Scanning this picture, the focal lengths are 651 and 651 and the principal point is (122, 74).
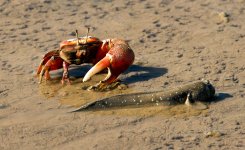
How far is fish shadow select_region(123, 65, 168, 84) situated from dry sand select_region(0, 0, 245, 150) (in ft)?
0.04

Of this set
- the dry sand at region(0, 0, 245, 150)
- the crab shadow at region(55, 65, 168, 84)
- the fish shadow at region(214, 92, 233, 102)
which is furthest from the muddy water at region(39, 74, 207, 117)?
the fish shadow at region(214, 92, 233, 102)

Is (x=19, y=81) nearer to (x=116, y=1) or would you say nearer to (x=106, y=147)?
(x=106, y=147)

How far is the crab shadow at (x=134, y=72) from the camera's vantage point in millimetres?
6887

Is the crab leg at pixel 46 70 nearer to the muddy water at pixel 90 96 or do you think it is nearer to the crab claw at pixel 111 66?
the muddy water at pixel 90 96

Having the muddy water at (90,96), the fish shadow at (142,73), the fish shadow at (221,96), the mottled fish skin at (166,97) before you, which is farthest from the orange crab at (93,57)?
the fish shadow at (221,96)

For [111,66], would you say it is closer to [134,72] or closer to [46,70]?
[134,72]

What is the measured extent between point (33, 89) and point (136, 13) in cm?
275

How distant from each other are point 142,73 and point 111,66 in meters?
0.57

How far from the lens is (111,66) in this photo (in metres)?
6.55

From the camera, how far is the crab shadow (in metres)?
6.89

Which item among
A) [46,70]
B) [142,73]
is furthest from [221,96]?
[46,70]

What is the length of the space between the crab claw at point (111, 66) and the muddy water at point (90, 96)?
0.35 feet

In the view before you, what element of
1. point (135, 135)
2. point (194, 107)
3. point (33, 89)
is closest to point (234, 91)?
point (194, 107)

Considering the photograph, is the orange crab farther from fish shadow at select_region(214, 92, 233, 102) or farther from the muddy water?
fish shadow at select_region(214, 92, 233, 102)
